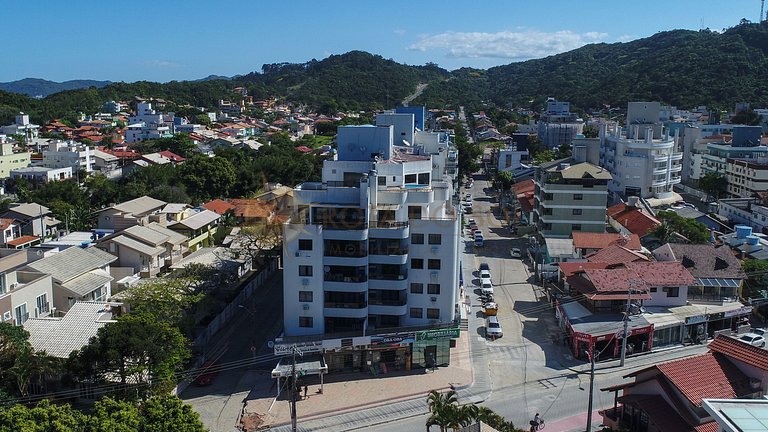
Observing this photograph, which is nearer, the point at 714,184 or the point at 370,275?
the point at 370,275

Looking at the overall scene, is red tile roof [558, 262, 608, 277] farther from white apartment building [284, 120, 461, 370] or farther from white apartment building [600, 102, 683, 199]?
white apartment building [600, 102, 683, 199]

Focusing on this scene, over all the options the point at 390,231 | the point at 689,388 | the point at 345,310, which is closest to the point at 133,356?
the point at 345,310

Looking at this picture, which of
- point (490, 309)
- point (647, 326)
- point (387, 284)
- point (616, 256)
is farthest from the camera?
point (616, 256)

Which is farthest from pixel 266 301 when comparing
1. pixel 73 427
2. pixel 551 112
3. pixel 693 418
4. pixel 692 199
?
pixel 551 112

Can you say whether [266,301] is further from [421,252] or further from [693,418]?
[693,418]

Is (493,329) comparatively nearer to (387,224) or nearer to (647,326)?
(647,326)

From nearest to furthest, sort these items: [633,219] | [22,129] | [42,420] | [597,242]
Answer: [42,420] < [597,242] < [633,219] < [22,129]

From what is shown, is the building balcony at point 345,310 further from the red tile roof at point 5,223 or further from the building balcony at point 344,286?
the red tile roof at point 5,223

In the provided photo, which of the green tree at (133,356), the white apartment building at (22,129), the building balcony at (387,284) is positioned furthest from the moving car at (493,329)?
the white apartment building at (22,129)
